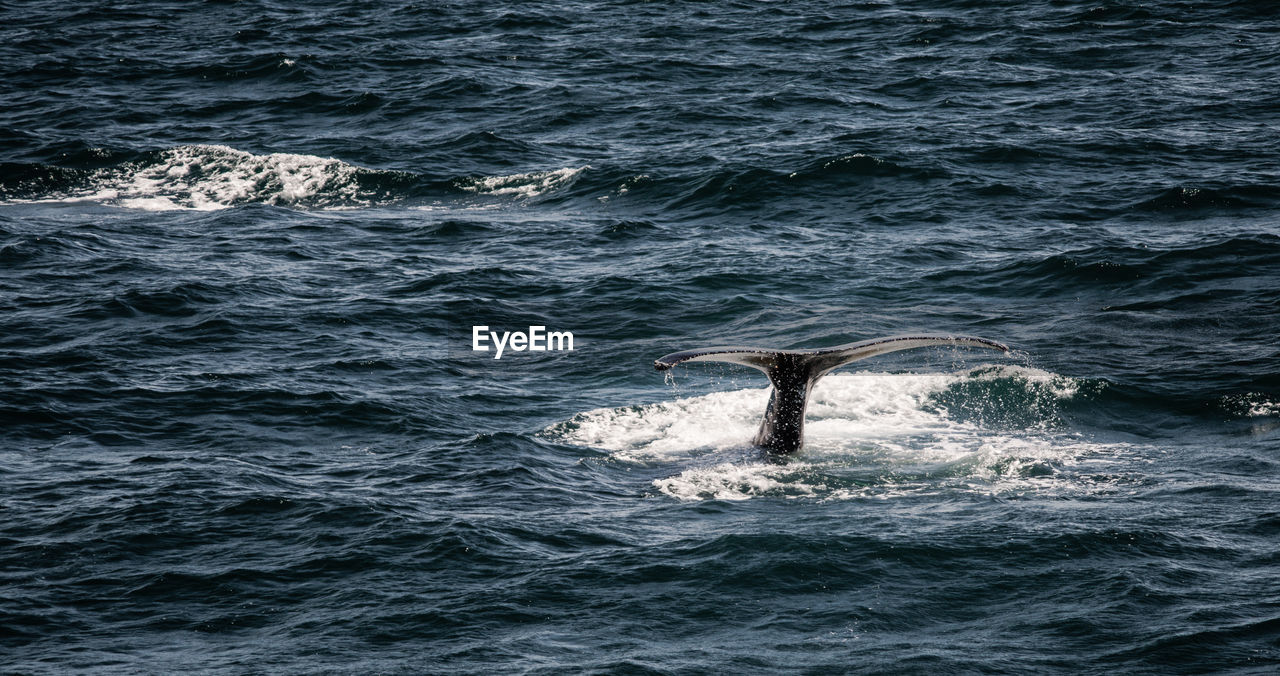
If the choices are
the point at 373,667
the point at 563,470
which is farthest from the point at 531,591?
the point at 563,470

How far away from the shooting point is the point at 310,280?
76.2 ft

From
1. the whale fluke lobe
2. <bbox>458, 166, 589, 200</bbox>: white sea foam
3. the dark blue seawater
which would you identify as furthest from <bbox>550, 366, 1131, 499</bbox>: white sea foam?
<bbox>458, 166, 589, 200</bbox>: white sea foam

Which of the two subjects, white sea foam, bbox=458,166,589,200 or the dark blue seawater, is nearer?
the dark blue seawater

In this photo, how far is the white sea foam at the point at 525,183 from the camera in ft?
94.0

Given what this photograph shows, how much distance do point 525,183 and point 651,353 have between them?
10.3 meters

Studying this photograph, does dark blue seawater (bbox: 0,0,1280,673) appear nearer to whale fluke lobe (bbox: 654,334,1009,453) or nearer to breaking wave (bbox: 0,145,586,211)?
breaking wave (bbox: 0,145,586,211)

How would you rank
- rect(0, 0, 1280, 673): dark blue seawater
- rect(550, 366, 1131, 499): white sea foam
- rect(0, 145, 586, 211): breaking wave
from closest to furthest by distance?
rect(0, 0, 1280, 673): dark blue seawater, rect(550, 366, 1131, 499): white sea foam, rect(0, 145, 586, 211): breaking wave

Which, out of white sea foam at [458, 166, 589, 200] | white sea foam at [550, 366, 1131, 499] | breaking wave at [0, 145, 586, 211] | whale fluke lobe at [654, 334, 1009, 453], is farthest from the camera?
breaking wave at [0, 145, 586, 211]

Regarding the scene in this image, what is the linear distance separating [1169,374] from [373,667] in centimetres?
1253

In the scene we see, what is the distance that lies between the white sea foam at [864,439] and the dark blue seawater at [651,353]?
3.3 inches

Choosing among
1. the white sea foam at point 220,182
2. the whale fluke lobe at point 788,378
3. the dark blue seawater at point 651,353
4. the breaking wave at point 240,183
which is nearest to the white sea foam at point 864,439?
the dark blue seawater at point 651,353

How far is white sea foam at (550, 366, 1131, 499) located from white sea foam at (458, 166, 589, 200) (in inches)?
445

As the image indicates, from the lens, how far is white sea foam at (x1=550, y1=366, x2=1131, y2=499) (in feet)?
47.3

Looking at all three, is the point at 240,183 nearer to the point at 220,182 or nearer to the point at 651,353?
the point at 220,182
